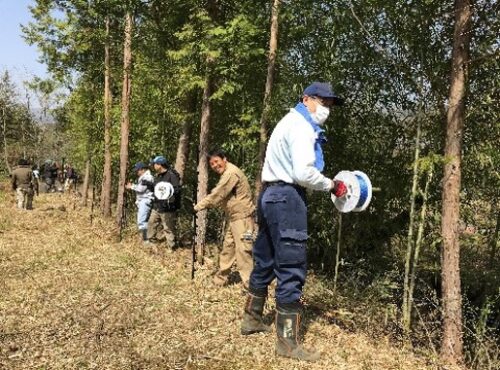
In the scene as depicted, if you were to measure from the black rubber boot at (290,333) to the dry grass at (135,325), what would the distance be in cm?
9

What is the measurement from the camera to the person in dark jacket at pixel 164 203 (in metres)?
10.2

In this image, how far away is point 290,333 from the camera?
4.76 metres

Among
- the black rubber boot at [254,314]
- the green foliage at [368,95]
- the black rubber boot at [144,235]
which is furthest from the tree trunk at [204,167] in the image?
the black rubber boot at [254,314]

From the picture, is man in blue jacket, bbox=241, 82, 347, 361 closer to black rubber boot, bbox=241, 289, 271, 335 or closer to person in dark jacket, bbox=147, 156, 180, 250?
black rubber boot, bbox=241, 289, 271, 335

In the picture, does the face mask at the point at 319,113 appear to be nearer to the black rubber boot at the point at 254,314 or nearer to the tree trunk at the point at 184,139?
the black rubber boot at the point at 254,314

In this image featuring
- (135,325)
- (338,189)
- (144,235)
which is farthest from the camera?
(144,235)

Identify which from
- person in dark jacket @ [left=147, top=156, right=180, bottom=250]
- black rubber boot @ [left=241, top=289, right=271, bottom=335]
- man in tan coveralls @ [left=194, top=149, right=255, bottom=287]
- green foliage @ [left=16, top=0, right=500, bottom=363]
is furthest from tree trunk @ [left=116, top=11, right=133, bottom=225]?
black rubber boot @ [left=241, top=289, right=271, bottom=335]

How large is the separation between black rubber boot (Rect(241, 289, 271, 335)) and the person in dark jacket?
5.23m

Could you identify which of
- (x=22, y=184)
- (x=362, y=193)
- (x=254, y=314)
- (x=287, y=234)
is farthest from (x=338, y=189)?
(x=22, y=184)

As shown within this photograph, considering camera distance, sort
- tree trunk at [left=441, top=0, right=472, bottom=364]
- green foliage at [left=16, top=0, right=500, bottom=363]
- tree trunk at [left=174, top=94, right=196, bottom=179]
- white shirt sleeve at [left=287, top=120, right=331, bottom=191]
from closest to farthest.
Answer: white shirt sleeve at [left=287, top=120, right=331, bottom=191] < tree trunk at [left=441, top=0, right=472, bottom=364] < green foliage at [left=16, top=0, right=500, bottom=363] < tree trunk at [left=174, top=94, right=196, bottom=179]

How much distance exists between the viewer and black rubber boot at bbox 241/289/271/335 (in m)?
5.26

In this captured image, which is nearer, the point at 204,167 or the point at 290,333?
the point at 290,333

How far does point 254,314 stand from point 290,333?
629 mm

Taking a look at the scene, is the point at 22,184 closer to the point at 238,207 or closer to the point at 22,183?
the point at 22,183
